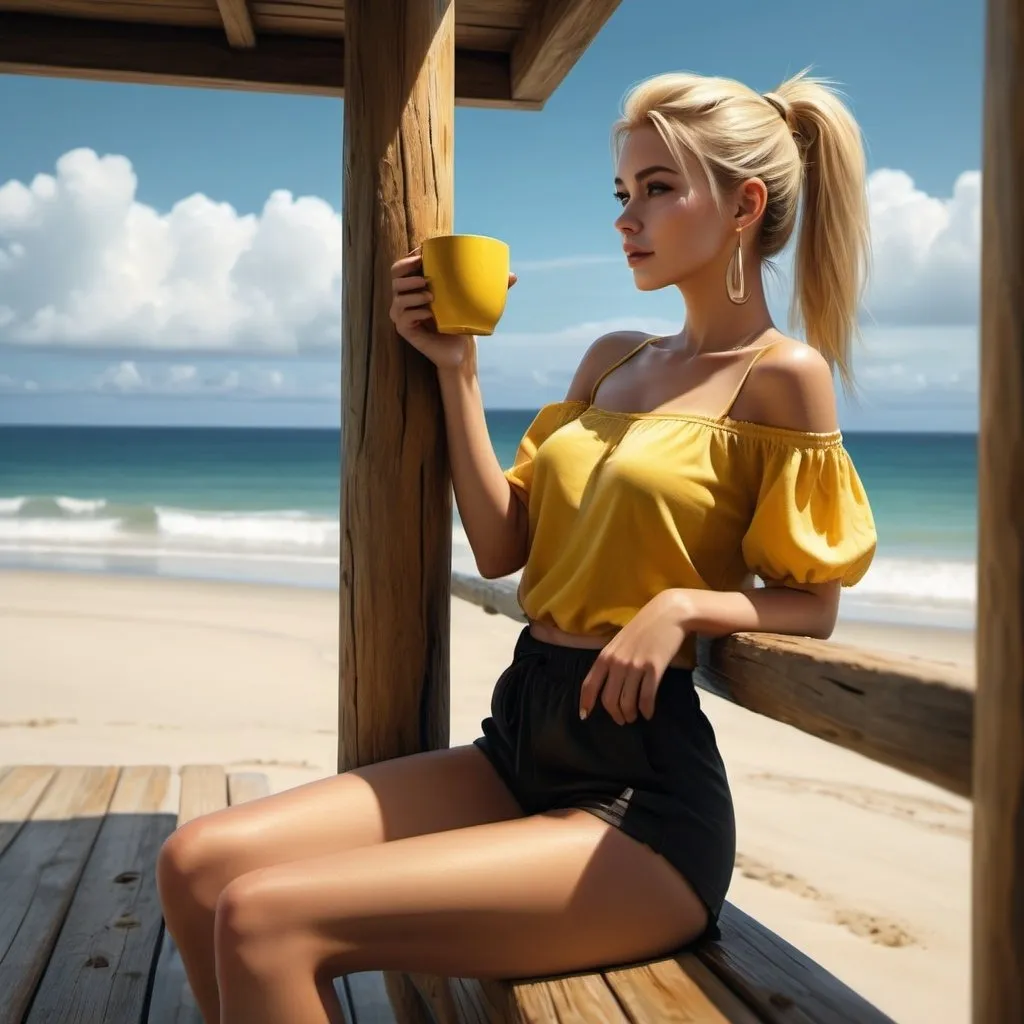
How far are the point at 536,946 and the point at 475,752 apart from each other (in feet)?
1.37

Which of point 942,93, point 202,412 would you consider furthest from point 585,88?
point 202,412

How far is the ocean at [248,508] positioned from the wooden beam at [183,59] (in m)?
9.57

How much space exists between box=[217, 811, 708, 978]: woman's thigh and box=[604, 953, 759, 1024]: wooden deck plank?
0.04 meters

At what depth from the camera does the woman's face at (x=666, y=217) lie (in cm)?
179

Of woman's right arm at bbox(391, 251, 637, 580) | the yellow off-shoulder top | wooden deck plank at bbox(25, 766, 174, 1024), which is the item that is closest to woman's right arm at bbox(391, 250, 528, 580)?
woman's right arm at bbox(391, 251, 637, 580)

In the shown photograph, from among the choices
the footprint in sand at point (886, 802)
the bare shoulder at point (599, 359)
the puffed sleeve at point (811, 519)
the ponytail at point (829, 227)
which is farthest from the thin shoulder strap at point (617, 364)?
the footprint in sand at point (886, 802)

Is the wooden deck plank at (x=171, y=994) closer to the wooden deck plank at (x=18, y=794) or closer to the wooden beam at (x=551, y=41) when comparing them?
the wooden deck plank at (x=18, y=794)

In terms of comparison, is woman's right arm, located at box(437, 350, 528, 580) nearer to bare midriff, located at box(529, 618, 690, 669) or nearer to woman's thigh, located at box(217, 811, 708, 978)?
bare midriff, located at box(529, 618, 690, 669)

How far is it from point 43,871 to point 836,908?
8.83 feet

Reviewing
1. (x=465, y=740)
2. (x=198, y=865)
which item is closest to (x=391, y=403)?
(x=198, y=865)

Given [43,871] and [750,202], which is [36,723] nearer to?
[43,871]

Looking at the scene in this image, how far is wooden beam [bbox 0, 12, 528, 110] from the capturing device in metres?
2.82

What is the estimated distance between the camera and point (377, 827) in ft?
5.76

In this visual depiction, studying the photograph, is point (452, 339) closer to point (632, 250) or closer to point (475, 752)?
point (632, 250)
